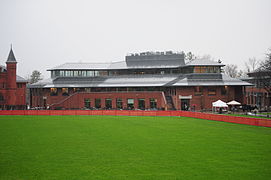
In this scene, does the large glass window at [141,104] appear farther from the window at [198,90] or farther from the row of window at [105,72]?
the window at [198,90]

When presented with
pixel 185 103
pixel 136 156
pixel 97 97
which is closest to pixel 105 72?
pixel 97 97

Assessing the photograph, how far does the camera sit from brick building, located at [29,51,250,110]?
250ft

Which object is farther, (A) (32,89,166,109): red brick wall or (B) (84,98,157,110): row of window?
(B) (84,98,157,110): row of window

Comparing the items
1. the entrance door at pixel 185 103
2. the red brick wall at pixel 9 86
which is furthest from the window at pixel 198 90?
the red brick wall at pixel 9 86

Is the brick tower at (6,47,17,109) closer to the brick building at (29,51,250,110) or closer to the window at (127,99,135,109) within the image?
the brick building at (29,51,250,110)

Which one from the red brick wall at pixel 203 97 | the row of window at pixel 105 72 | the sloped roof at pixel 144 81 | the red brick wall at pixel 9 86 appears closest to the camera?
the red brick wall at pixel 203 97

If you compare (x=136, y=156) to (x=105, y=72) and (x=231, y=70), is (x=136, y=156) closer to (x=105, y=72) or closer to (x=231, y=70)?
(x=105, y=72)

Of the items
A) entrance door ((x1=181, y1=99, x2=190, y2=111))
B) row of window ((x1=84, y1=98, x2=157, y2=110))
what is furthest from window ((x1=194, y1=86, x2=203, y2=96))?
row of window ((x1=84, y1=98, x2=157, y2=110))

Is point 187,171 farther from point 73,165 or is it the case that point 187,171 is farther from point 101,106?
point 101,106

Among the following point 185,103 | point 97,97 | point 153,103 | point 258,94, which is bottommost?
point 185,103

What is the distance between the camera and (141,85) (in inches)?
3206

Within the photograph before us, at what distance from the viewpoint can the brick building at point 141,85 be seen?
7625cm

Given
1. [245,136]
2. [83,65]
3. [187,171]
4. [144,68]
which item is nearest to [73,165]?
[187,171]

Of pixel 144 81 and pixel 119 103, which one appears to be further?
pixel 144 81
